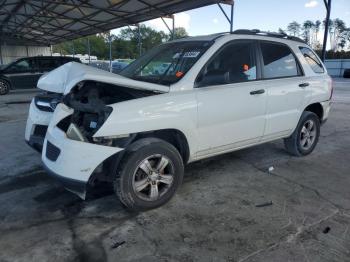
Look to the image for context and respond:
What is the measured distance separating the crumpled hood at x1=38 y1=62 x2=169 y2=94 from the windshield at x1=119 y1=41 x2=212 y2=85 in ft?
1.44

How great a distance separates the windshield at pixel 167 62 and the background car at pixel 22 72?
1079cm

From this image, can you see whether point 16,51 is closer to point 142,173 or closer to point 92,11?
point 92,11

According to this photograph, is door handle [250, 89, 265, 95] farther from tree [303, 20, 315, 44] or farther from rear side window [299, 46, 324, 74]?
tree [303, 20, 315, 44]

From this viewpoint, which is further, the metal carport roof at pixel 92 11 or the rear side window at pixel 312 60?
the metal carport roof at pixel 92 11

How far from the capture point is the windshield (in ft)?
12.1

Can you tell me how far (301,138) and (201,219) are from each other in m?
2.76

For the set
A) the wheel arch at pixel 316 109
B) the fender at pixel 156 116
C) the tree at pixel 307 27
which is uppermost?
the tree at pixel 307 27

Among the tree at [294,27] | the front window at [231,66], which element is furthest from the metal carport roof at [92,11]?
the tree at [294,27]

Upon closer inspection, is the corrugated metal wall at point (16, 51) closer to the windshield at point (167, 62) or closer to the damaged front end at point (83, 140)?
the windshield at point (167, 62)

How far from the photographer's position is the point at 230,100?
Answer: 3787 millimetres

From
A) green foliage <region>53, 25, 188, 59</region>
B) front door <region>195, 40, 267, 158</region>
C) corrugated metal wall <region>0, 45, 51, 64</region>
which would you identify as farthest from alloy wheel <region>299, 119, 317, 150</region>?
green foliage <region>53, 25, 188, 59</region>

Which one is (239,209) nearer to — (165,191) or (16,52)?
(165,191)

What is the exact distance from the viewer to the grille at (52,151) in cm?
303

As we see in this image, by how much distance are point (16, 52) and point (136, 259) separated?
34.5 metres
